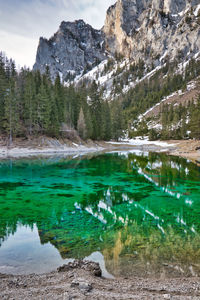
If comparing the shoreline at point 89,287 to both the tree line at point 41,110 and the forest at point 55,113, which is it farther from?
the forest at point 55,113

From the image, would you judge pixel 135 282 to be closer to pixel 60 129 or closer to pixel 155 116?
pixel 60 129

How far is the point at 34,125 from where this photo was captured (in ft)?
180

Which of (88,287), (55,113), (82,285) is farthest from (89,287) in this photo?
(55,113)

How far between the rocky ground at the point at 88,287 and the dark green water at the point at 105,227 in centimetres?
77

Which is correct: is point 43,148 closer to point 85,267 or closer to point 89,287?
point 85,267

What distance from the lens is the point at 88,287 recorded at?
4.73m

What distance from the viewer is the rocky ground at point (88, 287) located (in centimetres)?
447

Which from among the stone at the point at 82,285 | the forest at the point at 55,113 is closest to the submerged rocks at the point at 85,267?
the stone at the point at 82,285

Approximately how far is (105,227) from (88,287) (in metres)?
5.37

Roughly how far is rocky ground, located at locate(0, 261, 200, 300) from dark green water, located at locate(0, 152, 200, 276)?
769 millimetres

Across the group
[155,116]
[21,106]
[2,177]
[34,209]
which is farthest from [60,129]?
[155,116]

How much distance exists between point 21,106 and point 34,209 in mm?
49235

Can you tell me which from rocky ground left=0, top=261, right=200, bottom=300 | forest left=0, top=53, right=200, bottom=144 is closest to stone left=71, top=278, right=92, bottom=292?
rocky ground left=0, top=261, right=200, bottom=300

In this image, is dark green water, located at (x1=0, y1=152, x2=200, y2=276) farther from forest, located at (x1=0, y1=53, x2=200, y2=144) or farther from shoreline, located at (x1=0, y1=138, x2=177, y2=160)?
forest, located at (x1=0, y1=53, x2=200, y2=144)
